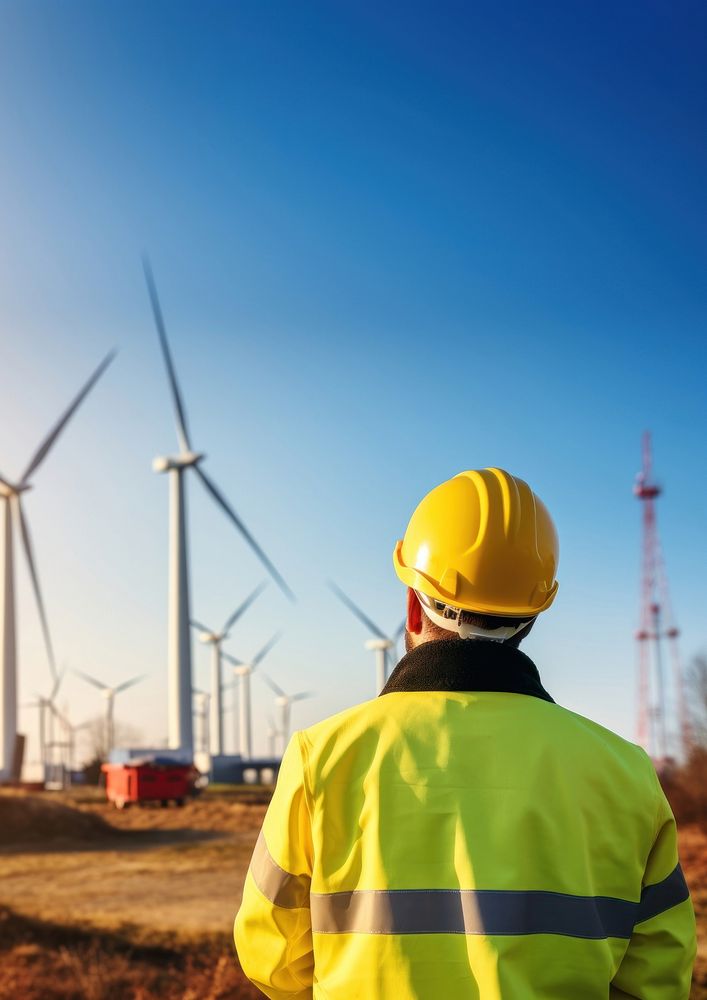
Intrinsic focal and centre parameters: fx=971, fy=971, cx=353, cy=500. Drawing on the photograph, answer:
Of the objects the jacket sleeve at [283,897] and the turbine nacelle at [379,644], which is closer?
the jacket sleeve at [283,897]

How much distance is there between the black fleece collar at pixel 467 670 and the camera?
11.4 feet

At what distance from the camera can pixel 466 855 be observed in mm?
3189

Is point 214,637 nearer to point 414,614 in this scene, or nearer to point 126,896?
point 126,896

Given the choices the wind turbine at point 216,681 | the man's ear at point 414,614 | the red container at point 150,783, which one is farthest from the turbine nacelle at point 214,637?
the man's ear at point 414,614

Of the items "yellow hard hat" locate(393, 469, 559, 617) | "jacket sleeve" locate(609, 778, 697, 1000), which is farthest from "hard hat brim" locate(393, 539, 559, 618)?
"jacket sleeve" locate(609, 778, 697, 1000)

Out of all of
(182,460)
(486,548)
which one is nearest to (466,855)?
(486,548)

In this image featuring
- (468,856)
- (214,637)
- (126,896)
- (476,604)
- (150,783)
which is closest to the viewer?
(468,856)

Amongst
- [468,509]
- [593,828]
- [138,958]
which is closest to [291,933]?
[593,828]

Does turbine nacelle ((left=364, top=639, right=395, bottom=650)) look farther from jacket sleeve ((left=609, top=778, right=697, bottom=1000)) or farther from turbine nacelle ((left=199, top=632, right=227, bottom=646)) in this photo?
jacket sleeve ((left=609, top=778, right=697, bottom=1000))

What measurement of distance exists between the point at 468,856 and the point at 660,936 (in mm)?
845

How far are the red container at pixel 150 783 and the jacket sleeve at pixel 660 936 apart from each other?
1198 inches

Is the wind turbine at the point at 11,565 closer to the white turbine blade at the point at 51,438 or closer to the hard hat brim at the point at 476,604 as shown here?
the white turbine blade at the point at 51,438

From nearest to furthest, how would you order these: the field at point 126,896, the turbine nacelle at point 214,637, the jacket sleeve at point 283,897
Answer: the jacket sleeve at point 283,897 < the field at point 126,896 < the turbine nacelle at point 214,637

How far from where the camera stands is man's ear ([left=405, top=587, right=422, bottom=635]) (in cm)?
399
